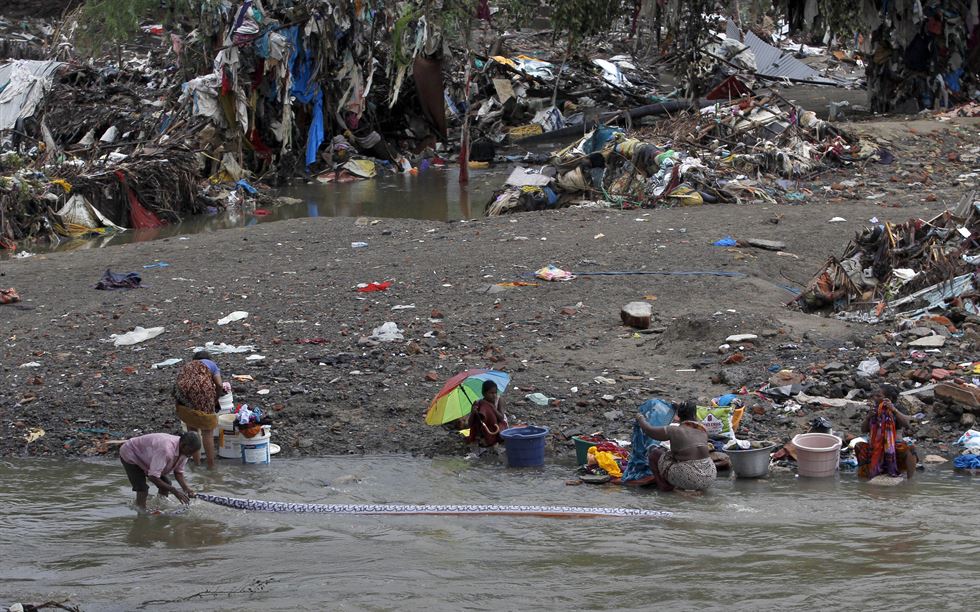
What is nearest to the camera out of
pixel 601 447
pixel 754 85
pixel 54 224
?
pixel 601 447

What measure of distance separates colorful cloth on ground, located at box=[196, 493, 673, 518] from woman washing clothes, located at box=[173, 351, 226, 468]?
66 cm

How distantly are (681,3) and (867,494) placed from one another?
17.0 m

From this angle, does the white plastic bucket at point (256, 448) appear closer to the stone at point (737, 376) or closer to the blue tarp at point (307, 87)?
the stone at point (737, 376)

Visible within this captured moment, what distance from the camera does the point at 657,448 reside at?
22.9 feet

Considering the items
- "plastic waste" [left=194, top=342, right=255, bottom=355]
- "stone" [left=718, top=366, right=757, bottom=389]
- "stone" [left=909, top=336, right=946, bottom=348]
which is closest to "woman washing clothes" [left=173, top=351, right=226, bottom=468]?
"plastic waste" [left=194, top=342, right=255, bottom=355]

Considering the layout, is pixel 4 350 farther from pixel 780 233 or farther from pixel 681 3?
pixel 681 3

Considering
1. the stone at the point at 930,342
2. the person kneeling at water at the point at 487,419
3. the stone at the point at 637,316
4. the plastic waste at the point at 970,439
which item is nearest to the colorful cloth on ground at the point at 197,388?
the person kneeling at water at the point at 487,419

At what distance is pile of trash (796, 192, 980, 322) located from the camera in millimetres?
9516

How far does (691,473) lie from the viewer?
674 cm

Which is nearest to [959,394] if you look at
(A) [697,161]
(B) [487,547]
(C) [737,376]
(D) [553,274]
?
(C) [737,376]

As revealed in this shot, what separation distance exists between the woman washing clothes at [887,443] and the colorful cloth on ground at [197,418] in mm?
4238

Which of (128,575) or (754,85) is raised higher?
(754,85)

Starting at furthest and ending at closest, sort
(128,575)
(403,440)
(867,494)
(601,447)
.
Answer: (403,440) < (601,447) < (867,494) < (128,575)

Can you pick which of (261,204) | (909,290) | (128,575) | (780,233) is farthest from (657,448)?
(261,204)
